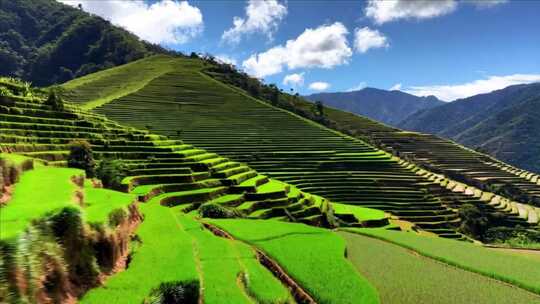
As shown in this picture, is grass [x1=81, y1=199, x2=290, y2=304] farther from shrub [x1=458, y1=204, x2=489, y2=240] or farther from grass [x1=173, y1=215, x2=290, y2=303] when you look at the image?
shrub [x1=458, y1=204, x2=489, y2=240]

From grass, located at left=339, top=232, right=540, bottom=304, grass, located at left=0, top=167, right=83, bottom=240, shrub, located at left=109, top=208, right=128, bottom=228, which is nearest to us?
grass, located at left=0, top=167, right=83, bottom=240

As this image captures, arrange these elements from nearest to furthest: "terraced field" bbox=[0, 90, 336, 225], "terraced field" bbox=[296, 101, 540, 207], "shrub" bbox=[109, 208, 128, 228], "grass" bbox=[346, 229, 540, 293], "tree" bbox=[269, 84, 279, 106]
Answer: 1. "shrub" bbox=[109, 208, 128, 228]
2. "grass" bbox=[346, 229, 540, 293]
3. "terraced field" bbox=[0, 90, 336, 225]
4. "terraced field" bbox=[296, 101, 540, 207]
5. "tree" bbox=[269, 84, 279, 106]

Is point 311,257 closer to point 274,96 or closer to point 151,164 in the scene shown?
point 151,164

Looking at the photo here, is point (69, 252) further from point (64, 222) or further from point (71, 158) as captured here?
point (71, 158)

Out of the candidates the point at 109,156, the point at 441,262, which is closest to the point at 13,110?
the point at 109,156

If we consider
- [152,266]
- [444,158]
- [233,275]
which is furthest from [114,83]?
[152,266]

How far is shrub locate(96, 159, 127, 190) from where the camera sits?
91.0ft

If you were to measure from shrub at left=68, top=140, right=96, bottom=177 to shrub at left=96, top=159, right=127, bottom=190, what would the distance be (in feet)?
1.82

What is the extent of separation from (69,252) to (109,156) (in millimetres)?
25644

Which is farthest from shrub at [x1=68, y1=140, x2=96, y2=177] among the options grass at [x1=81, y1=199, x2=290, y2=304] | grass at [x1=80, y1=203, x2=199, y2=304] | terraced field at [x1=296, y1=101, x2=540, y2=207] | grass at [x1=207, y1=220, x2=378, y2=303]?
terraced field at [x1=296, y1=101, x2=540, y2=207]

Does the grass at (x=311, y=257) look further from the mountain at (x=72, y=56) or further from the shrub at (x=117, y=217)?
the mountain at (x=72, y=56)

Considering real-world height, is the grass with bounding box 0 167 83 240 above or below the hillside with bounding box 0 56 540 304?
above

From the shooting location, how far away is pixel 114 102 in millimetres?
90688

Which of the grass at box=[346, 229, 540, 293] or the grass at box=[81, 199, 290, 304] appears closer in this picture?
the grass at box=[81, 199, 290, 304]
